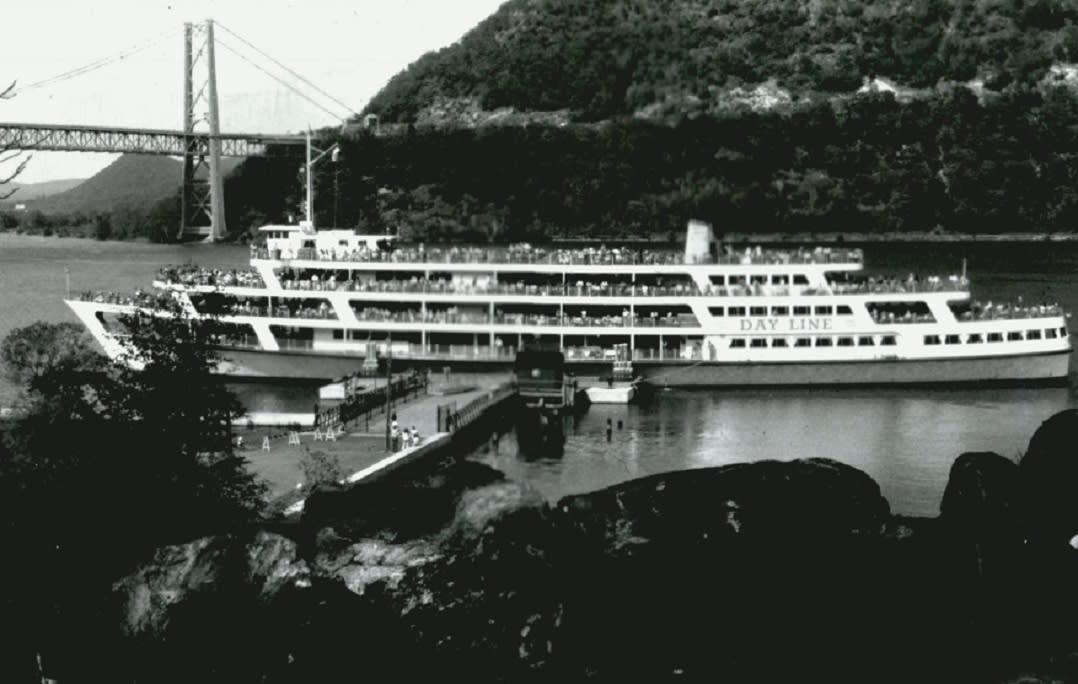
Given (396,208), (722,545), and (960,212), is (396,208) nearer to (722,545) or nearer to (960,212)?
(960,212)

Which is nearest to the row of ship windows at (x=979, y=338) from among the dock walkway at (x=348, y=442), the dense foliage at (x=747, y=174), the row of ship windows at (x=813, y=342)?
the row of ship windows at (x=813, y=342)

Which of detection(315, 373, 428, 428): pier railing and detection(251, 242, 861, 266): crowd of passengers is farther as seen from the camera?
detection(251, 242, 861, 266): crowd of passengers

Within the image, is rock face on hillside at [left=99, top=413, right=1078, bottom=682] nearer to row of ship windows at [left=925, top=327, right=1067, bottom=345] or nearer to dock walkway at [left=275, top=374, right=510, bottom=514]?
dock walkway at [left=275, top=374, right=510, bottom=514]

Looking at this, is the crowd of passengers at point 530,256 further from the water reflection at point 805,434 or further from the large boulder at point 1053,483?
the large boulder at point 1053,483

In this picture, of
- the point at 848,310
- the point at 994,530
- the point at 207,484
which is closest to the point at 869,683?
the point at 994,530

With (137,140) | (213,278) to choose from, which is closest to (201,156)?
(137,140)

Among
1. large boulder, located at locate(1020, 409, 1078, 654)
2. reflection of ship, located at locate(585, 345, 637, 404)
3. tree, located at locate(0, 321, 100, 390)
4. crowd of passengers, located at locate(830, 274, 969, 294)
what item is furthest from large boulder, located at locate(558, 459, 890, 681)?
crowd of passengers, located at locate(830, 274, 969, 294)

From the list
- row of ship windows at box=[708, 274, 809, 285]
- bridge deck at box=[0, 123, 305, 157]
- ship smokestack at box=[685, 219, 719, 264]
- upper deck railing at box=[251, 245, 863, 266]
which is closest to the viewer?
row of ship windows at box=[708, 274, 809, 285]

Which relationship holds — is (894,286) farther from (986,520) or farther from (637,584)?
(637,584)
